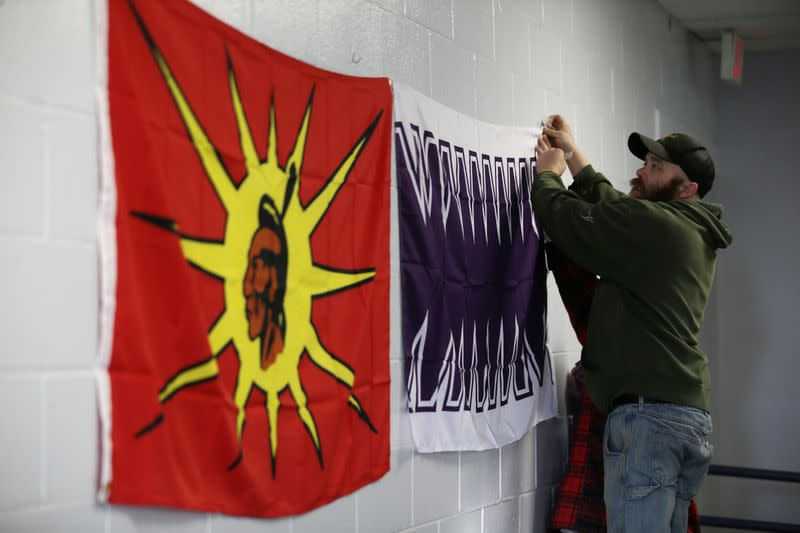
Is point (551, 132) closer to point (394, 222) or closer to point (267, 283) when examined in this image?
point (394, 222)

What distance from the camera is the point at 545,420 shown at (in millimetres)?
3352

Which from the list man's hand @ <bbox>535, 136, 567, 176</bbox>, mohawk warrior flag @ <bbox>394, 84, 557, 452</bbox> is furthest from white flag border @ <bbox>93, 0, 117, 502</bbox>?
man's hand @ <bbox>535, 136, 567, 176</bbox>

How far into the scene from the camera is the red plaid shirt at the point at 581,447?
10.6 ft

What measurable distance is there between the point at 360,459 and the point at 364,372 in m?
0.19

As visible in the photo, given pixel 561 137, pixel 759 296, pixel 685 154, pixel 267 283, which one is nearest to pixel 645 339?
pixel 685 154

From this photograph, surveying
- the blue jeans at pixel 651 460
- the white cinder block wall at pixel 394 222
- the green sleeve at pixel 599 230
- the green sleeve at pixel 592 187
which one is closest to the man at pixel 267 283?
the white cinder block wall at pixel 394 222

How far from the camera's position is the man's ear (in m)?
3.12

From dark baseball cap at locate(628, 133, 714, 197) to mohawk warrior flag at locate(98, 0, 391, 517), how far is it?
105cm

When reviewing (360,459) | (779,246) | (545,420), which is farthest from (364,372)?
(779,246)

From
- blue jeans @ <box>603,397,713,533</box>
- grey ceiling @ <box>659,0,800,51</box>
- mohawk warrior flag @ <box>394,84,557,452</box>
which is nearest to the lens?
mohawk warrior flag @ <box>394,84,557,452</box>

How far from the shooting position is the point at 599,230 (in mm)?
2828

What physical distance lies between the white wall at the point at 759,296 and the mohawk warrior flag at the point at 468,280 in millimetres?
2806

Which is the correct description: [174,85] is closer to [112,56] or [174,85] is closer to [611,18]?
[112,56]

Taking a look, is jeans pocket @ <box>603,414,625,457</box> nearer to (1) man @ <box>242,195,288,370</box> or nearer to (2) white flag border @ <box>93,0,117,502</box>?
(1) man @ <box>242,195,288,370</box>
